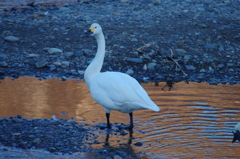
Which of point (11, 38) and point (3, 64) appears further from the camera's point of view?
point (11, 38)

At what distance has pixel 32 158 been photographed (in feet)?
16.4

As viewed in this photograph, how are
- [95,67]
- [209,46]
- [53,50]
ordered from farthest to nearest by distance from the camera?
[209,46] < [53,50] < [95,67]

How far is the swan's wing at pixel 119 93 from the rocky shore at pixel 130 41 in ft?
8.92

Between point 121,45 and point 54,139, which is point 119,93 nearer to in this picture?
point 54,139

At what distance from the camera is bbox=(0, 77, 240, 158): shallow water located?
18.5ft

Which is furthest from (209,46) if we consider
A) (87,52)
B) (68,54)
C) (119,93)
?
(119,93)

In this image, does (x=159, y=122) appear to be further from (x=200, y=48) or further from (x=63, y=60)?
(x=200, y=48)

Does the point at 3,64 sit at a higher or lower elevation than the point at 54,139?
higher

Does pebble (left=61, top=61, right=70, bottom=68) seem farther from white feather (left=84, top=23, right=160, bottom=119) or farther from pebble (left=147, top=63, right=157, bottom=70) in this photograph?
white feather (left=84, top=23, right=160, bottom=119)

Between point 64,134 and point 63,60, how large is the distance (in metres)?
4.07

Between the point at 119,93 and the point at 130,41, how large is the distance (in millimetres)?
4913

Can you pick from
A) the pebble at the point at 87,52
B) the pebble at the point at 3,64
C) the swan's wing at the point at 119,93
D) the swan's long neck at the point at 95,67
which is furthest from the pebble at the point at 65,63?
the swan's wing at the point at 119,93

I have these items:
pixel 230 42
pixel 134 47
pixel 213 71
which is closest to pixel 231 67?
pixel 213 71

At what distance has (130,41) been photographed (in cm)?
1075
